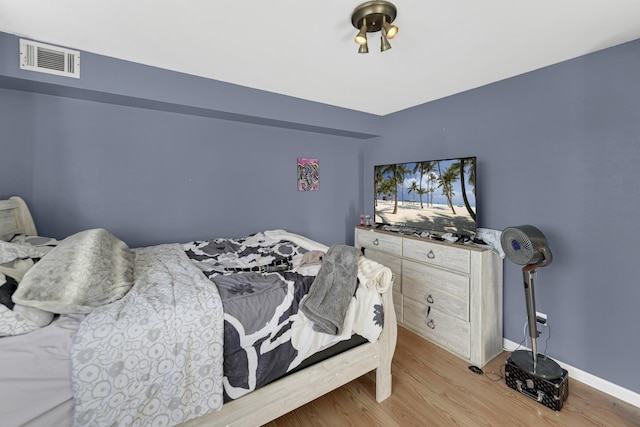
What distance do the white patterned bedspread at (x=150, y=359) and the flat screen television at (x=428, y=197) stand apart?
7.03ft

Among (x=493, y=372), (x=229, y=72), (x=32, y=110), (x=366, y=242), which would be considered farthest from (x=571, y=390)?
(x=32, y=110)

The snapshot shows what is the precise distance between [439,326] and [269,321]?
69.7 inches

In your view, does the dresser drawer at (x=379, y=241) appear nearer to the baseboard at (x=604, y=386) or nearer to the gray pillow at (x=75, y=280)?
the baseboard at (x=604, y=386)

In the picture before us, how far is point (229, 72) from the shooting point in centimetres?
231

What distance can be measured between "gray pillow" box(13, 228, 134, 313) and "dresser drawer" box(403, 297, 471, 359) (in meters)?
2.36

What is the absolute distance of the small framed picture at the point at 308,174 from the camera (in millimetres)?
3402

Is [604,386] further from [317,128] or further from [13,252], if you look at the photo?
[13,252]

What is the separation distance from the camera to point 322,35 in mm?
1756

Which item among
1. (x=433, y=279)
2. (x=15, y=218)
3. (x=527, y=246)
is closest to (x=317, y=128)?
(x=433, y=279)

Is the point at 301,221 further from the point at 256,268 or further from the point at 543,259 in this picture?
the point at 543,259

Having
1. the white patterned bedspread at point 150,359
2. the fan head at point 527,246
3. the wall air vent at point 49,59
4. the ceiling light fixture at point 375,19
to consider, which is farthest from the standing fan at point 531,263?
the wall air vent at point 49,59

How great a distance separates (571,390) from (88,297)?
3026mm

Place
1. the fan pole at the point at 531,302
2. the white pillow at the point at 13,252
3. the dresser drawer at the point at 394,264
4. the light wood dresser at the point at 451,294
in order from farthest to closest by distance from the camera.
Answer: the dresser drawer at the point at 394,264 → the light wood dresser at the point at 451,294 → the fan pole at the point at 531,302 → the white pillow at the point at 13,252

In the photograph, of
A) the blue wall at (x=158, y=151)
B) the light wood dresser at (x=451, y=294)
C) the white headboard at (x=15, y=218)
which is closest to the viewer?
the white headboard at (x=15, y=218)
